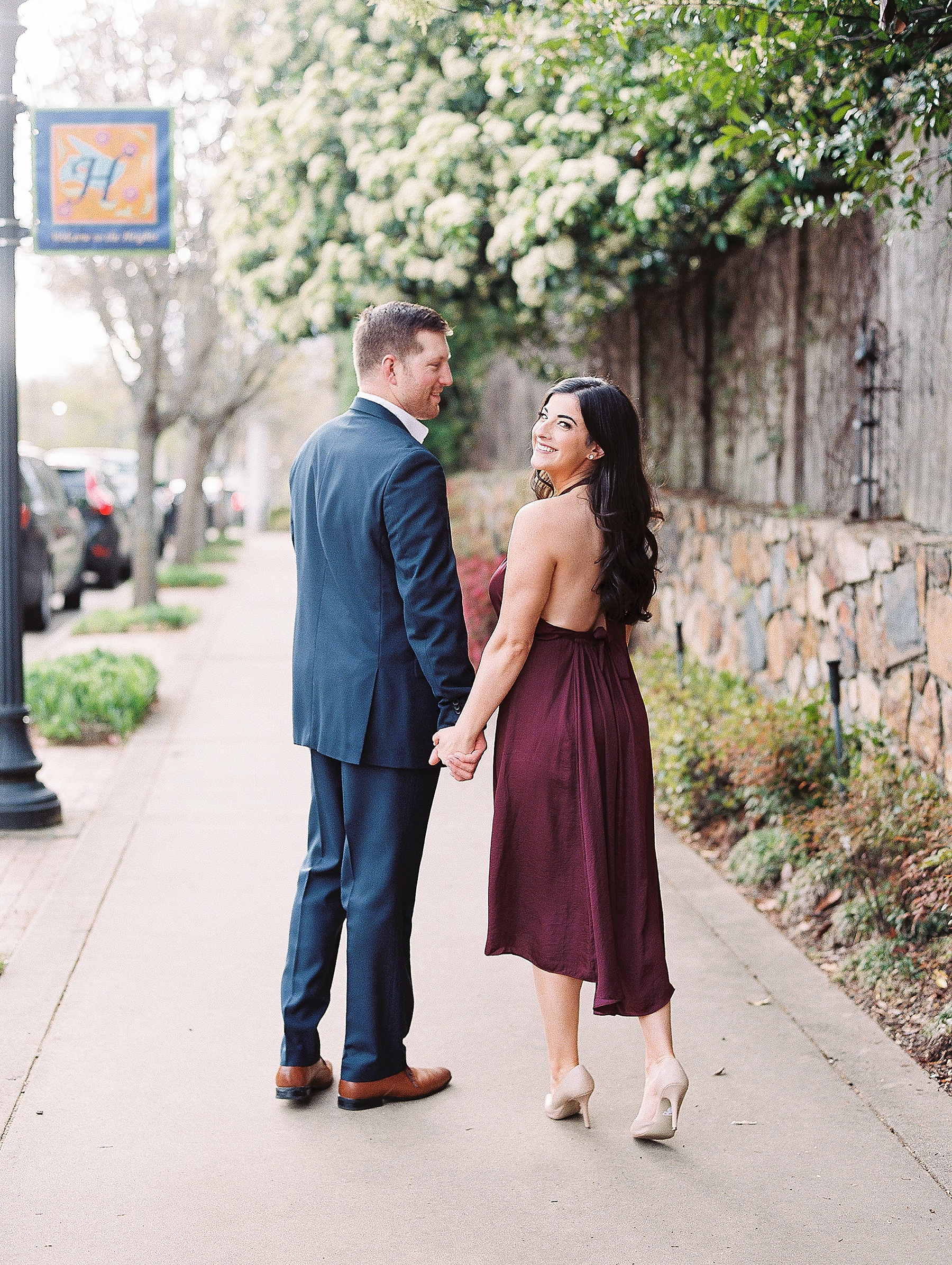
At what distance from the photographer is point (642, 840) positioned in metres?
3.68

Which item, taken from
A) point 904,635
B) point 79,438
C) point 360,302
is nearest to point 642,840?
point 904,635

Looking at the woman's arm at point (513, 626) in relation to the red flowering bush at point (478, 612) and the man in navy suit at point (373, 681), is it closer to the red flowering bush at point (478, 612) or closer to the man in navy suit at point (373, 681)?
the man in navy suit at point (373, 681)

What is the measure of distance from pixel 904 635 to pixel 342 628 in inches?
108

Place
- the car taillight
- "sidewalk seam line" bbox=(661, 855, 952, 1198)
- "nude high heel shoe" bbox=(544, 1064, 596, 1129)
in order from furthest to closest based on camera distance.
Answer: the car taillight < "nude high heel shoe" bbox=(544, 1064, 596, 1129) < "sidewalk seam line" bbox=(661, 855, 952, 1198)

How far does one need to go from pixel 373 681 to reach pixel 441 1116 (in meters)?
1.14

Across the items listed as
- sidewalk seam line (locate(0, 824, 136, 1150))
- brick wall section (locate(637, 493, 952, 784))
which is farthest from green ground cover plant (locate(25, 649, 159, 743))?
brick wall section (locate(637, 493, 952, 784))

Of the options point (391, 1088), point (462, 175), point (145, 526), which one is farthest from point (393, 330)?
point (145, 526)

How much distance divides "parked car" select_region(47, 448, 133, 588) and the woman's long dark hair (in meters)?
16.6

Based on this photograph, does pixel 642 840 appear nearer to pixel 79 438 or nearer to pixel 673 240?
pixel 673 240

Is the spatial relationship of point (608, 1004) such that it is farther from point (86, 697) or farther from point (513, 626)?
point (86, 697)

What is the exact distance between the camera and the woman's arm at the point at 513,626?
11.8ft

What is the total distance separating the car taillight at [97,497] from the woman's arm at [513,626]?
1697 centimetres

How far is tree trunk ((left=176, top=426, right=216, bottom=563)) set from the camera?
21906 mm

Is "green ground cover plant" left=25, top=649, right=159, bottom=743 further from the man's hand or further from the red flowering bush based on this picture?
the man's hand
